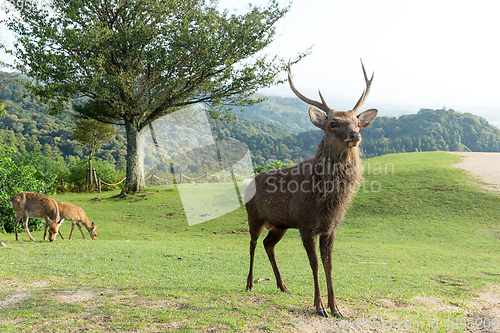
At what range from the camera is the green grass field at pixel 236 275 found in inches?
148

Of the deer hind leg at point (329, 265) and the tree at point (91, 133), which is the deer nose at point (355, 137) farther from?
the tree at point (91, 133)

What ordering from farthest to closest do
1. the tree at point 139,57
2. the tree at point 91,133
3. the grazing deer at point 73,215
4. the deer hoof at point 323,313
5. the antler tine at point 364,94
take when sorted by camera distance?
the tree at point 91,133, the tree at point 139,57, the grazing deer at point 73,215, the antler tine at point 364,94, the deer hoof at point 323,313

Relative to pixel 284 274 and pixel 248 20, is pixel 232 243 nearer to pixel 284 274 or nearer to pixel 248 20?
pixel 284 274

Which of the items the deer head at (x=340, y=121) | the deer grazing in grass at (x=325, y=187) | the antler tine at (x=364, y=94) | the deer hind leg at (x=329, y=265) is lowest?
the deer hind leg at (x=329, y=265)

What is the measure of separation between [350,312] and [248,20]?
1643 cm

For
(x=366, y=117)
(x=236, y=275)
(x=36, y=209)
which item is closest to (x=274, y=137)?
(x=36, y=209)

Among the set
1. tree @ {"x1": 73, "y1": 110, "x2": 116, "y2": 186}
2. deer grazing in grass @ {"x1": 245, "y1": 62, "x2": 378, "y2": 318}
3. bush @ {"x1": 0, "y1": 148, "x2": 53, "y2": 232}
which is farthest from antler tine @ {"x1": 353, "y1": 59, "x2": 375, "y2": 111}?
tree @ {"x1": 73, "y1": 110, "x2": 116, "y2": 186}

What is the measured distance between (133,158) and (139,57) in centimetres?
568

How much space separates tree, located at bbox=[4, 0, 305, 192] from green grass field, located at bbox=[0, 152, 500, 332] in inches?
246

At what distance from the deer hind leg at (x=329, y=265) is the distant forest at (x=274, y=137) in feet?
93.6

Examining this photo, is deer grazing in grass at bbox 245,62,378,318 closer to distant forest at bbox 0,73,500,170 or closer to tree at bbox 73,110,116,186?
tree at bbox 73,110,116,186

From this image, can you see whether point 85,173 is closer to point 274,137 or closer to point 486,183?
point 486,183

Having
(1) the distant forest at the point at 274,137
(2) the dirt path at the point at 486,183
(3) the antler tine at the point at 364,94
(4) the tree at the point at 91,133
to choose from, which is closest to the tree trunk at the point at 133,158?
(4) the tree at the point at 91,133

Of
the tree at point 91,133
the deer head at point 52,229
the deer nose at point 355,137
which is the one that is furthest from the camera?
the tree at point 91,133
